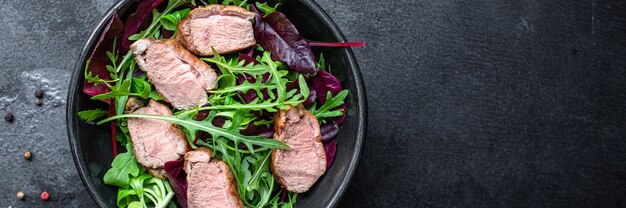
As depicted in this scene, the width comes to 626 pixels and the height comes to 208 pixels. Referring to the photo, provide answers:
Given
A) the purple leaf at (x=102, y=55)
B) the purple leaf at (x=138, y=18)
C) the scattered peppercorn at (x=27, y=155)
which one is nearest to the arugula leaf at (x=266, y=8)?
the purple leaf at (x=138, y=18)


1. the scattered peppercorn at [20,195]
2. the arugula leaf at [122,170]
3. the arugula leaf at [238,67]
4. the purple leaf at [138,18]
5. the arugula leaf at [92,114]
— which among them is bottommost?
the scattered peppercorn at [20,195]

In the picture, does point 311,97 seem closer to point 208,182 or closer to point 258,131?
point 258,131

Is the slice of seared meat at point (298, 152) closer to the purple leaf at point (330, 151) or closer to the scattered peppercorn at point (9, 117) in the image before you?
the purple leaf at point (330, 151)

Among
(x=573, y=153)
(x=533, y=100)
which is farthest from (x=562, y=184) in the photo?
(x=533, y=100)

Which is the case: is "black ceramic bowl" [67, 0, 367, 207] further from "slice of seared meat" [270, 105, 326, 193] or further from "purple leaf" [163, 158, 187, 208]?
"purple leaf" [163, 158, 187, 208]

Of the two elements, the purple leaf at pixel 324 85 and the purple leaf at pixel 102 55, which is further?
the purple leaf at pixel 324 85

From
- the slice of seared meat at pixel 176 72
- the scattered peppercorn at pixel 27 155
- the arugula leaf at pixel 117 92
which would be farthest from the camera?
the scattered peppercorn at pixel 27 155

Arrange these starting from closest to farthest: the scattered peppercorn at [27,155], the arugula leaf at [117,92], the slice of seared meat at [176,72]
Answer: the arugula leaf at [117,92] < the slice of seared meat at [176,72] < the scattered peppercorn at [27,155]

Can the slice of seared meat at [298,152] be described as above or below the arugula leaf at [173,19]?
below

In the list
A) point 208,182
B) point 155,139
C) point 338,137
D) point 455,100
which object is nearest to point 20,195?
point 155,139
